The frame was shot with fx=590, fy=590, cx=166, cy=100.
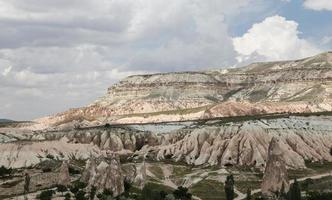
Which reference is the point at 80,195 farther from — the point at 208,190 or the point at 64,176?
the point at 208,190

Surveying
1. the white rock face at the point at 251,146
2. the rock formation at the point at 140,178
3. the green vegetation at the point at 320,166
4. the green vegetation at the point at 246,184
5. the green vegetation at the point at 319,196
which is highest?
the white rock face at the point at 251,146

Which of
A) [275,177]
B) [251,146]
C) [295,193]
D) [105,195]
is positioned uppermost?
[251,146]

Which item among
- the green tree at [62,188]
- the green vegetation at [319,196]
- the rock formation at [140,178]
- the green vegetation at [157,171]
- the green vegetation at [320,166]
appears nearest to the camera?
the green vegetation at [319,196]

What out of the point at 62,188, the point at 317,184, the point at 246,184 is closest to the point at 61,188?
the point at 62,188

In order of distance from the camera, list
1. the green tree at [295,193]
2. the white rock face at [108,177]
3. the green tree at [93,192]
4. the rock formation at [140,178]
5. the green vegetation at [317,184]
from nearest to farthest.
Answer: the green tree at [295,193]
the green tree at [93,192]
the white rock face at [108,177]
the green vegetation at [317,184]
the rock formation at [140,178]

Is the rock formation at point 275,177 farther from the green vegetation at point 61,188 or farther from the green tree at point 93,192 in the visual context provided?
the green vegetation at point 61,188

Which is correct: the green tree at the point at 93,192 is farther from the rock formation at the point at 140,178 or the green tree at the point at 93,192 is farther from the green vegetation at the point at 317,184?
the green vegetation at the point at 317,184

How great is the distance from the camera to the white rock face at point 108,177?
123 m

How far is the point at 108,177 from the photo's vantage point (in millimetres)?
124375

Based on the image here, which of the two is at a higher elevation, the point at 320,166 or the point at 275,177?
the point at 320,166

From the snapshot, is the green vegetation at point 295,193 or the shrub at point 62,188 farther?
the shrub at point 62,188

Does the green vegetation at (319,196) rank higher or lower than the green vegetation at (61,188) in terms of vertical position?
lower

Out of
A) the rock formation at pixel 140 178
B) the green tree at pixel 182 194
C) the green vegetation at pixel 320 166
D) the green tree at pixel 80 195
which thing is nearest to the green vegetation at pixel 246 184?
the green tree at pixel 182 194

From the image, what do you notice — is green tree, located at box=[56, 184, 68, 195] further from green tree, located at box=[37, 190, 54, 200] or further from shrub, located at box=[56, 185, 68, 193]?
green tree, located at box=[37, 190, 54, 200]
